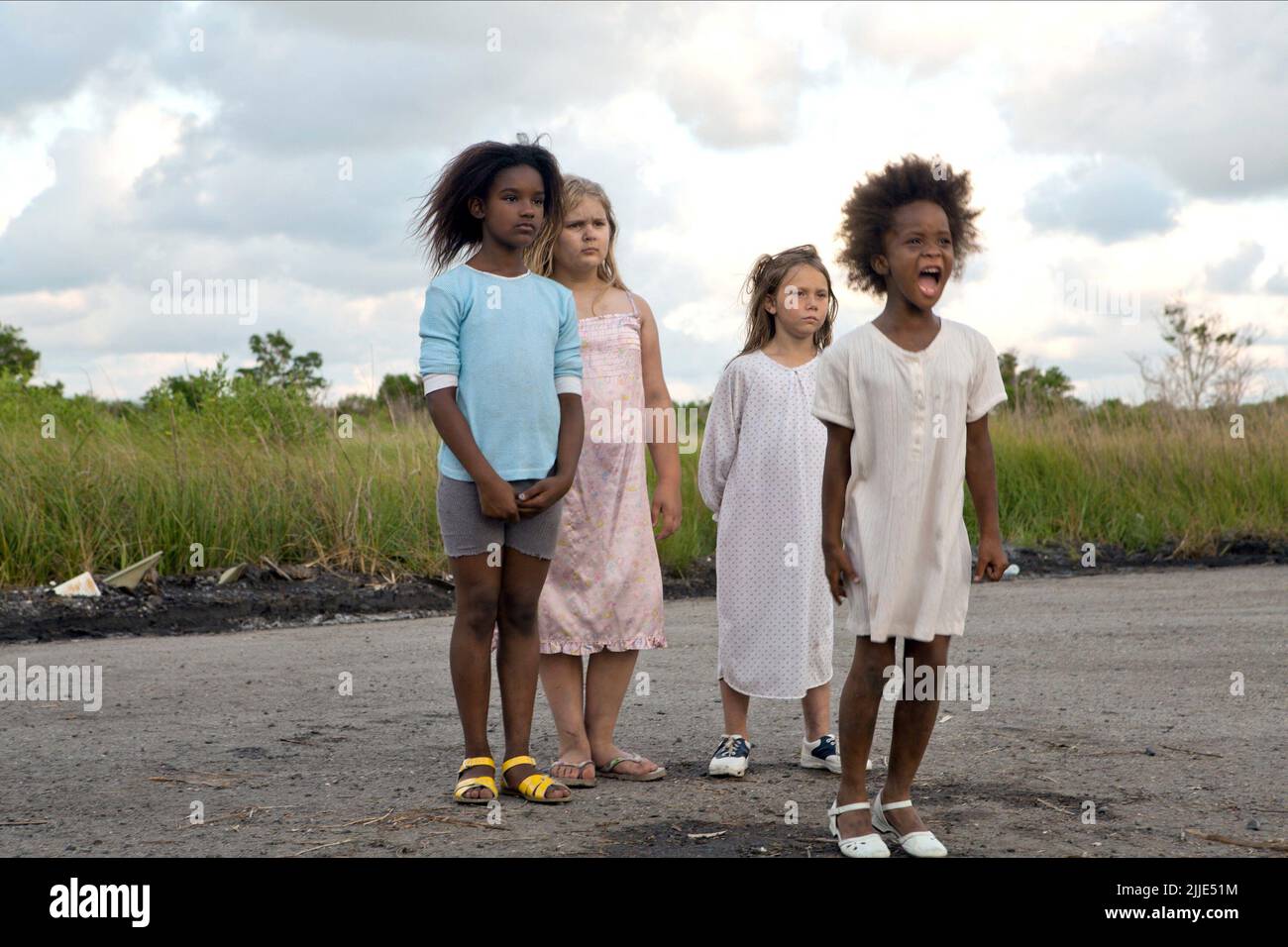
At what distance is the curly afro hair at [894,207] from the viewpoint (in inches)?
153

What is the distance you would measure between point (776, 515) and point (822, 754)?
86cm

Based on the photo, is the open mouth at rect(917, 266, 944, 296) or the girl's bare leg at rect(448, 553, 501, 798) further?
the girl's bare leg at rect(448, 553, 501, 798)

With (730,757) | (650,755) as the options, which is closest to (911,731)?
(730,757)

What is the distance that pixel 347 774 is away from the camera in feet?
15.8

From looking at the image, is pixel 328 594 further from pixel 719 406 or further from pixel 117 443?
pixel 719 406

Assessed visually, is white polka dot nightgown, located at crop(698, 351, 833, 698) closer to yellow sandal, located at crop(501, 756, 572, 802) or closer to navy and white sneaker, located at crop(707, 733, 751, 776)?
navy and white sneaker, located at crop(707, 733, 751, 776)

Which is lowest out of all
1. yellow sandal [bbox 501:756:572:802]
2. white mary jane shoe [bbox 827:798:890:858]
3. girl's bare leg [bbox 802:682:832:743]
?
white mary jane shoe [bbox 827:798:890:858]

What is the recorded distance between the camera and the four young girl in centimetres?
377

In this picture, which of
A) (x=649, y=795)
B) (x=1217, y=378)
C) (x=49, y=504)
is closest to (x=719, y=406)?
(x=649, y=795)

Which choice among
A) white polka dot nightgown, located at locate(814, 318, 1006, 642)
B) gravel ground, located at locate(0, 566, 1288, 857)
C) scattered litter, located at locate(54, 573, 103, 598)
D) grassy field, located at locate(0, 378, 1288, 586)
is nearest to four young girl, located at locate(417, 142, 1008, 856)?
white polka dot nightgown, located at locate(814, 318, 1006, 642)

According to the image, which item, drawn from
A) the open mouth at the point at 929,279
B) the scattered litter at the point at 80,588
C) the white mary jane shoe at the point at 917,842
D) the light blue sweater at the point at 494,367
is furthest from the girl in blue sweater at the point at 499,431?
the scattered litter at the point at 80,588

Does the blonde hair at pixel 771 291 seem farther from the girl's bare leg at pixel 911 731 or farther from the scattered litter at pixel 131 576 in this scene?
the scattered litter at pixel 131 576

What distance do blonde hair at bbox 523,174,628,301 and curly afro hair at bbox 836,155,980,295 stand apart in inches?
47.2

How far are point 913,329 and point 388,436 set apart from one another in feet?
34.0
